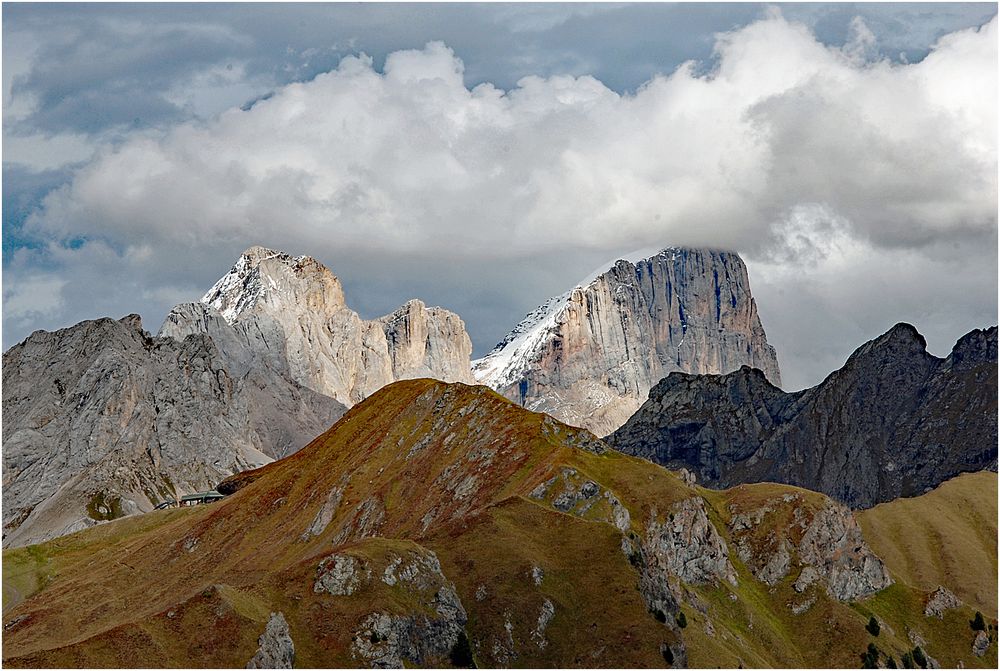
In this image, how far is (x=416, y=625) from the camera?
170500 millimetres

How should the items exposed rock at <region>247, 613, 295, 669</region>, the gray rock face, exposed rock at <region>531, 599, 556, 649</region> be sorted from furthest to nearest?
exposed rock at <region>531, 599, 556, 649</region> < the gray rock face < exposed rock at <region>247, 613, 295, 669</region>

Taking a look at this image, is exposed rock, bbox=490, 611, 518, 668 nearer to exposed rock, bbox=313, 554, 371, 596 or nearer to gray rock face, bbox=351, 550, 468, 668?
gray rock face, bbox=351, 550, 468, 668

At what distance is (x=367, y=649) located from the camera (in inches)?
6412

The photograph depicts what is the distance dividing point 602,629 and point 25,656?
77022 millimetres

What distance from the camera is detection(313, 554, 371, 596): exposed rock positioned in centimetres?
17312

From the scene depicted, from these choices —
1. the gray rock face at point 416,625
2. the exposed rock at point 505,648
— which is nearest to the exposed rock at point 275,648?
the gray rock face at point 416,625

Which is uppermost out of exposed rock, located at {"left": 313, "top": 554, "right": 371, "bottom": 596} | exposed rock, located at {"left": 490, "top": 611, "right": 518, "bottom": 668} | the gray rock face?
exposed rock, located at {"left": 313, "top": 554, "right": 371, "bottom": 596}

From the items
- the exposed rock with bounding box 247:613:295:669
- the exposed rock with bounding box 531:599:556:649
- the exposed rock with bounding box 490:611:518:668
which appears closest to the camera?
the exposed rock with bounding box 247:613:295:669

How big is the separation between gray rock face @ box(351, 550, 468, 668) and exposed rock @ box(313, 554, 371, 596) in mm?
3765

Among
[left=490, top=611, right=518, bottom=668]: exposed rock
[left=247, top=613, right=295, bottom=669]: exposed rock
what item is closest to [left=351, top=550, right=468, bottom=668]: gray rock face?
[left=490, top=611, right=518, bottom=668]: exposed rock

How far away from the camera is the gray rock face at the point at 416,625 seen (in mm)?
163750

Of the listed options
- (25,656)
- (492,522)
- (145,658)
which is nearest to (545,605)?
(492,522)

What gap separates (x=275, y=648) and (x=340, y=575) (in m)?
20.1

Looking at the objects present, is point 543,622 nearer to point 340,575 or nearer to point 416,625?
point 416,625
